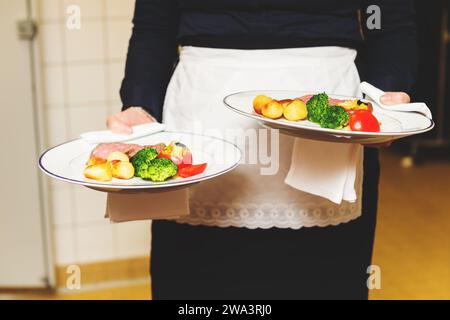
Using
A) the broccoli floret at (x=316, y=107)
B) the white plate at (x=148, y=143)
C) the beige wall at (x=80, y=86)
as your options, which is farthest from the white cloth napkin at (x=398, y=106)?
the beige wall at (x=80, y=86)

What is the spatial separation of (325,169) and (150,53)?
42 centimetres

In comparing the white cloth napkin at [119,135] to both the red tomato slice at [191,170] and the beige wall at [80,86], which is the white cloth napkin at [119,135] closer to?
the red tomato slice at [191,170]

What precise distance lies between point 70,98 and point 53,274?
69 cm

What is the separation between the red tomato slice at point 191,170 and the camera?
907mm

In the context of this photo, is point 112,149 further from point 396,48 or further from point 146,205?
point 396,48

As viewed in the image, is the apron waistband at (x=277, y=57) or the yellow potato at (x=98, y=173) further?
the apron waistband at (x=277, y=57)

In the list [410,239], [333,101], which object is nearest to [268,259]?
[333,101]

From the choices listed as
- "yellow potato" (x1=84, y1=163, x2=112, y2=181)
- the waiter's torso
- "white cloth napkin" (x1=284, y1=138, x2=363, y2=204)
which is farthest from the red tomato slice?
the waiter's torso

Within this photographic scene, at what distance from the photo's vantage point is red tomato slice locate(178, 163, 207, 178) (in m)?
0.91

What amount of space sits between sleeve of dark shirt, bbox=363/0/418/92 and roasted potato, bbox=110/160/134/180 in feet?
1.63

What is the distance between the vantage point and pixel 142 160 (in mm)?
905

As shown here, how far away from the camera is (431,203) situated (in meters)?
3.37

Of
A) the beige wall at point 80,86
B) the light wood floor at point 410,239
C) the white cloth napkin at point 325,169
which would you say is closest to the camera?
the white cloth napkin at point 325,169

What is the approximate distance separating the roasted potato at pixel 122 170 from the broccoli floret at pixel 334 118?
291 millimetres
